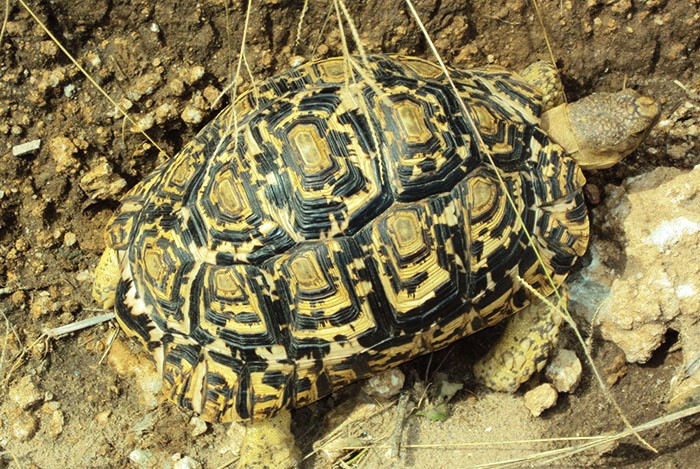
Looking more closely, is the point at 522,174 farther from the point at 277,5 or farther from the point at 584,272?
the point at 277,5

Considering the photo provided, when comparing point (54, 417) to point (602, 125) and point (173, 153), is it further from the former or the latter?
point (602, 125)

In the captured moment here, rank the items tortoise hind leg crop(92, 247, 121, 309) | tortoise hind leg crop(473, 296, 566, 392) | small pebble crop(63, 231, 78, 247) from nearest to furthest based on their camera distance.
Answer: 1. tortoise hind leg crop(92, 247, 121, 309)
2. tortoise hind leg crop(473, 296, 566, 392)
3. small pebble crop(63, 231, 78, 247)

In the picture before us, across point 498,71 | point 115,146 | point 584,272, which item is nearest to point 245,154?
point 115,146

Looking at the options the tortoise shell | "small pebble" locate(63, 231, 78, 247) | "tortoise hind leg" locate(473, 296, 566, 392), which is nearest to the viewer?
the tortoise shell

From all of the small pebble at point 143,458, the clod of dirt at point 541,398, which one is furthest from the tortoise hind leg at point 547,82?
the small pebble at point 143,458

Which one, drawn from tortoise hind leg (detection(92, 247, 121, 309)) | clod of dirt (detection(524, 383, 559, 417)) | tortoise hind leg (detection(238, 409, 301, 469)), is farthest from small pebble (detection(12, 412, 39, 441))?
clod of dirt (detection(524, 383, 559, 417))

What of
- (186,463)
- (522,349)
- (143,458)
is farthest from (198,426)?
(522,349)

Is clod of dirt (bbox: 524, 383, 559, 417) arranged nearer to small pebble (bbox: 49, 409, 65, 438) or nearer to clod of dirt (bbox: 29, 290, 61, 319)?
small pebble (bbox: 49, 409, 65, 438)
